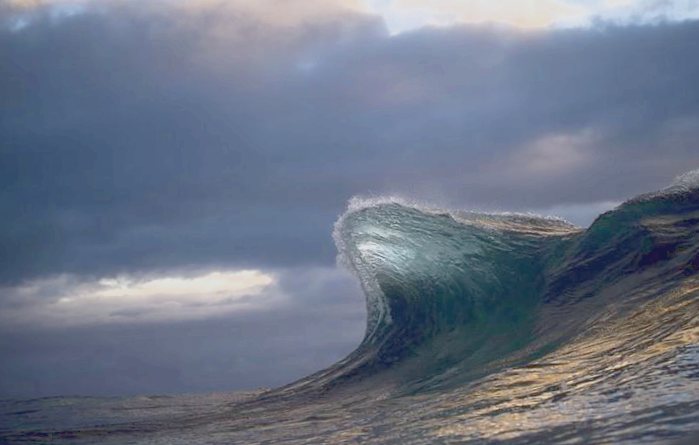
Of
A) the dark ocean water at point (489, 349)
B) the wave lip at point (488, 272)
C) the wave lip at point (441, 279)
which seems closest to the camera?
the dark ocean water at point (489, 349)

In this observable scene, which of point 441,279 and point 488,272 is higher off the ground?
point 441,279

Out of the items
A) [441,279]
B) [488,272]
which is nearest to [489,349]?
[488,272]

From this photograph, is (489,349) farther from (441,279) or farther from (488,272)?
(441,279)

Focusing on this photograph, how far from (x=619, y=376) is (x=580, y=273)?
23.7 feet

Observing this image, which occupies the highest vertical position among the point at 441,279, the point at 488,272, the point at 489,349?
the point at 441,279

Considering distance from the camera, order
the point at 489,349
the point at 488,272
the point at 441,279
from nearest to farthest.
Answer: the point at 489,349, the point at 488,272, the point at 441,279

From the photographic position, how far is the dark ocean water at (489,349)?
705 centimetres

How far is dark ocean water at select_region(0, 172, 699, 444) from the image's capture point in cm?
705

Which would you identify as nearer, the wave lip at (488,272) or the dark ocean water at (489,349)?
the dark ocean water at (489,349)

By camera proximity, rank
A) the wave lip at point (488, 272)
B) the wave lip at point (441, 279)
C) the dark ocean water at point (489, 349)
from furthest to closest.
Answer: the wave lip at point (441, 279), the wave lip at point (488, 272), the dark ocean water at point (489, 349)

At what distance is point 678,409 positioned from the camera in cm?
587

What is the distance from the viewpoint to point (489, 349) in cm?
1441

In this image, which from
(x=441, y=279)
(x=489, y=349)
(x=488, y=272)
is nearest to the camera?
(x=489, y=349)

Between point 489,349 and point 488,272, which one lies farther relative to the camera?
point 488,272
